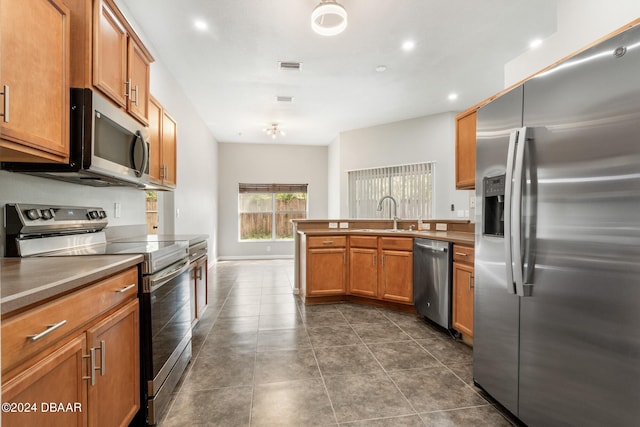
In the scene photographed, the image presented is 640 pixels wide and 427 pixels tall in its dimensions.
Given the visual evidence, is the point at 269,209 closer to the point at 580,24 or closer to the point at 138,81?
the point at 138,81

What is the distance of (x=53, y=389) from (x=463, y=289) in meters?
2.66

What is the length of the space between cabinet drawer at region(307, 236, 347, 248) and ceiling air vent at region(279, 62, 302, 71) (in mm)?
2126

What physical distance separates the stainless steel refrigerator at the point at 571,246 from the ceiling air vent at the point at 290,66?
2555mm

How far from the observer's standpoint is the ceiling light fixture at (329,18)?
229 cm

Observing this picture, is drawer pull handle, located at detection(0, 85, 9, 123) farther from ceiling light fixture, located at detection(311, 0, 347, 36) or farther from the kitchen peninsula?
the kitchen peninsula

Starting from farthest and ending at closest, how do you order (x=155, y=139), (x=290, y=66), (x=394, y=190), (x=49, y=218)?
1. (x=394, y=190)
2. (x=290, y=66)
3. (x=155, y=139)
4. (x=49, y=218)

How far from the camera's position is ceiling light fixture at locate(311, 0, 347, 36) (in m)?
2.29

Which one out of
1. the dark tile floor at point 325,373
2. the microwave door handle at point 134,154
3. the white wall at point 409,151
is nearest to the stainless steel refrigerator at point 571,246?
the dark tile floor at point 325,373

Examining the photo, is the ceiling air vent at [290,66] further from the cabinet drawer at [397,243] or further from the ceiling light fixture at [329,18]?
the cabinet drawer at [397,243]

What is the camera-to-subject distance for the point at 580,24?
1.90m

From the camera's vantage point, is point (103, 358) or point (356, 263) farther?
point (356, 263)

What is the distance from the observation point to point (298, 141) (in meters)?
7.35

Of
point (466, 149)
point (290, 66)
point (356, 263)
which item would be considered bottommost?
point (356, 263)

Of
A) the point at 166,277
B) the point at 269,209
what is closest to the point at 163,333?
the point at 166,277
